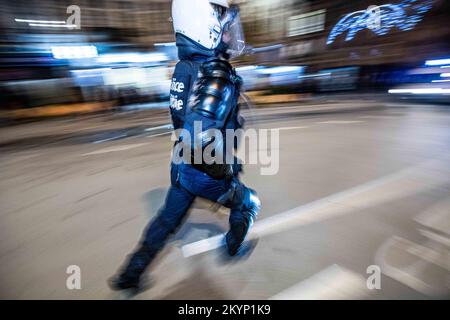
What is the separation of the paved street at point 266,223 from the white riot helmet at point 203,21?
0.60 metres

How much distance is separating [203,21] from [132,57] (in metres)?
17.3

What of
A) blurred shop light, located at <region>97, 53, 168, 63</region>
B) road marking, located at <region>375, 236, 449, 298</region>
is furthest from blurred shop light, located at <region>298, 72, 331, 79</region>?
road marking, located at <region>375, 236, 449, 298</region>

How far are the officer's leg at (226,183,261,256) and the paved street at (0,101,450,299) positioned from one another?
0.27m

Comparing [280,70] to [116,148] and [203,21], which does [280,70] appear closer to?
[116,148]

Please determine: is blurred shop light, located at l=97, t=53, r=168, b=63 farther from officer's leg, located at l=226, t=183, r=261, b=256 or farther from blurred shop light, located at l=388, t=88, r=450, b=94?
officer's leg, located at l=226, t=183, r=261, b=256

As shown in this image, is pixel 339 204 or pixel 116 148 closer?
pixel 339 204

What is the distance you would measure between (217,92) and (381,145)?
5011 millimetres

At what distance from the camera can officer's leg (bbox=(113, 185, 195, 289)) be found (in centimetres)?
190

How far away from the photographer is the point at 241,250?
2512 millimetres

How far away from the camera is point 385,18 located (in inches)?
725

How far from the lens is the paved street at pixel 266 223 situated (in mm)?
2133

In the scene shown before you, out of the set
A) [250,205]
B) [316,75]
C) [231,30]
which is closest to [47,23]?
[316,75]
